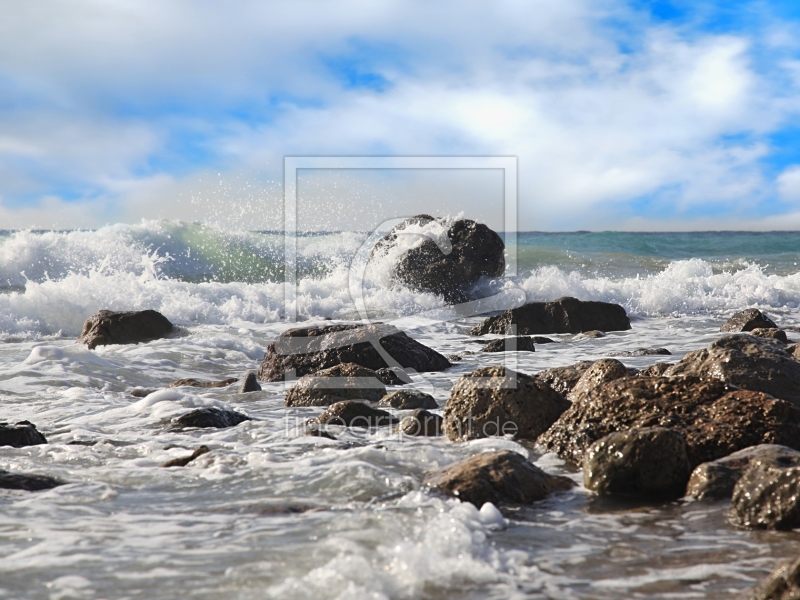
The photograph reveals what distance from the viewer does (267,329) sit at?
12438 millimetres

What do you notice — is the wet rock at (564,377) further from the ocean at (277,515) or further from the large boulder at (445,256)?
the large boulder at (445,256)

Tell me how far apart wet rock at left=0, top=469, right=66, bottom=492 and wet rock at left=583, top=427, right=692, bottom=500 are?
295cm

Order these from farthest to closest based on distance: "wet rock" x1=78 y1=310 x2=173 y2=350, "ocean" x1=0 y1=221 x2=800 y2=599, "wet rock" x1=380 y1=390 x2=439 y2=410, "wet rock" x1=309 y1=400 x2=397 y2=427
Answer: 1. "wet rock" x1=78 y1=310 x2=173 y2=350
2. "wet rock" x1=380 y1=390 x2=439 y2=410
3. "wet rock" x1=309 y1=400 x2=397 y2=427
4. "ocean" x1=0 y1=221 x2=800 y2=599

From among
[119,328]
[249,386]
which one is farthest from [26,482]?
[119,328]

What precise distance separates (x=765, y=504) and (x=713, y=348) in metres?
2.58

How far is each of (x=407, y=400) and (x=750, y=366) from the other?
8.67 feet

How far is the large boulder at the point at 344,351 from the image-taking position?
795cm

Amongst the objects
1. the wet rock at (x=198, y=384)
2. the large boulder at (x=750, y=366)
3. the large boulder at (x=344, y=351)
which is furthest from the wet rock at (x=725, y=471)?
the wet rock at (x=198, y=384)

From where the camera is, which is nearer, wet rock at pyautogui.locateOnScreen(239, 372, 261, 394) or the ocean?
the ocean

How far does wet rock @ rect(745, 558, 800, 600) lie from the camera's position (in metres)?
2.15

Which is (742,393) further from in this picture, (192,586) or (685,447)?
(192,586)

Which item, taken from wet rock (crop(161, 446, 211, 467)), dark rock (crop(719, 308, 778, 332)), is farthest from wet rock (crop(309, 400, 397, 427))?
dark rock (crop(719, 308, 778, 332))

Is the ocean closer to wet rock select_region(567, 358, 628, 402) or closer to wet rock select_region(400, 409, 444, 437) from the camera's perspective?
wet rock select_region(400, 409, 444, 437)

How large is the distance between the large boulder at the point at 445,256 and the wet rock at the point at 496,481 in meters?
11.2
